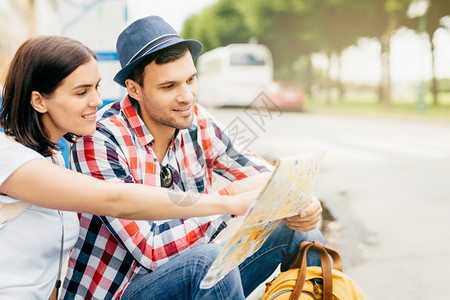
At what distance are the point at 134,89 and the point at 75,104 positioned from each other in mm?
455

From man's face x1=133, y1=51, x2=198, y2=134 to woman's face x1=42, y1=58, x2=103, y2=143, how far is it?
34 centimetres

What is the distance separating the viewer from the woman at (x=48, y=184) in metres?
1.61

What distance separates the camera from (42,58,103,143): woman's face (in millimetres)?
1755

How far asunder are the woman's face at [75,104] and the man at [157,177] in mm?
126

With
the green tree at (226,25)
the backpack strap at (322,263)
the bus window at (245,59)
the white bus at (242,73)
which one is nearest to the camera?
the backpack strap at (322,263)

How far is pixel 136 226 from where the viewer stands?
6.07 ft

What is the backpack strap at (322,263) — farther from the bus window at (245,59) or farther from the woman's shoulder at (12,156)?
the bus window at (245,59)

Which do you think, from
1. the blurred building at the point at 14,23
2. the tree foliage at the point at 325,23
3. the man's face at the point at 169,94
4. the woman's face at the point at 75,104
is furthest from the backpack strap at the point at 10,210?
the tree foliage at the point at 325,23

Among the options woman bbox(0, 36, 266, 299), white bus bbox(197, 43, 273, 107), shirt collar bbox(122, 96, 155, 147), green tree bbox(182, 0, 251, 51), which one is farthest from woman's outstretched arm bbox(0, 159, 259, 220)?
green tree bbox(182, 0, 251, 51)

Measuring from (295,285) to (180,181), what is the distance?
61cm

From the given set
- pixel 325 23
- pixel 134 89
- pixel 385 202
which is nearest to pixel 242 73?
pixel 325 23

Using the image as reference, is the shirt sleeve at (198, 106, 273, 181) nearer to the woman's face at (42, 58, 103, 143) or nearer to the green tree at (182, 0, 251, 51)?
the woman's face at (42, 58, 103, 143)

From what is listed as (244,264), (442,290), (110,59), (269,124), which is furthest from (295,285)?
(269,124)

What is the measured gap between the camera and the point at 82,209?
163 cm
